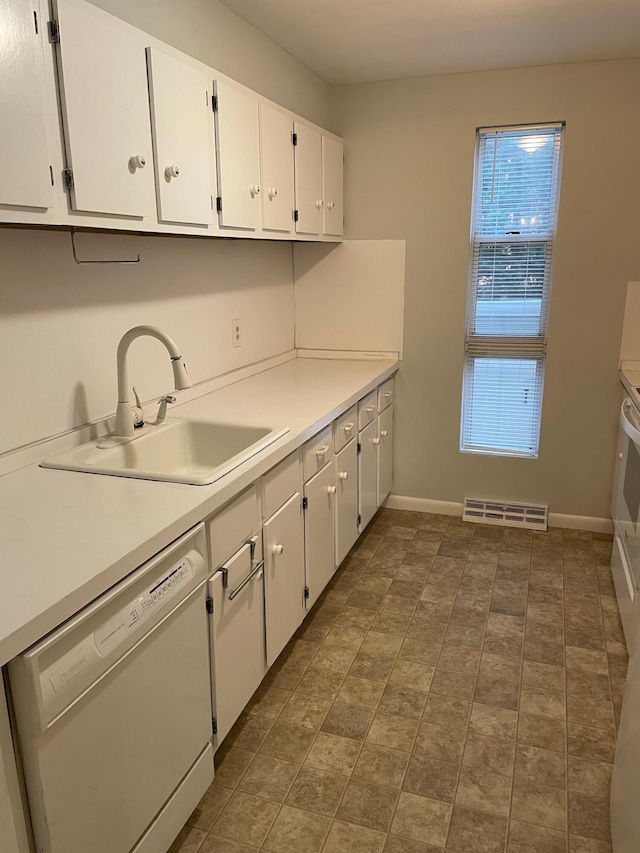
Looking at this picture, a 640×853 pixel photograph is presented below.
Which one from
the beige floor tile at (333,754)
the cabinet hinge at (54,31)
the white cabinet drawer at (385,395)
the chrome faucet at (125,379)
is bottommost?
the beige floor tile at (333,754)

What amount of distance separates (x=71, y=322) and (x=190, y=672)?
1.12 metres

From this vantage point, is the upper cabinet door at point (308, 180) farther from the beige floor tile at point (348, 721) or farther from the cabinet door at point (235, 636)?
the beige floor tile at point (348, 721)

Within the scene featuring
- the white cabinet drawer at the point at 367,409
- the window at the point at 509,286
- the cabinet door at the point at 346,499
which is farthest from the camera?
the window at the point at 509,286

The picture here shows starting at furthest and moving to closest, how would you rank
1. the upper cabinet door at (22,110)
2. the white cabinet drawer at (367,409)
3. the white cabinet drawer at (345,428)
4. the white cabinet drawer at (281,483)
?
the white cabinet drawer at (367,409), the white cabinet drawer at (345,428), the white cabinet drawer at (281,483), the upper cabinet door at (22,110)

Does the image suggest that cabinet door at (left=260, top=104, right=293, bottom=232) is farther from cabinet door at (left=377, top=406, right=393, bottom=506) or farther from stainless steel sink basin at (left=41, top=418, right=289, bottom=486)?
cabinet door at (left=377, top=406, right=393, bottom=506)

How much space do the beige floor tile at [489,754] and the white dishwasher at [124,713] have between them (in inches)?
32.6

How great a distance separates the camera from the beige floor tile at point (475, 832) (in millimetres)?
1748

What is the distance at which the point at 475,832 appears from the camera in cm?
180

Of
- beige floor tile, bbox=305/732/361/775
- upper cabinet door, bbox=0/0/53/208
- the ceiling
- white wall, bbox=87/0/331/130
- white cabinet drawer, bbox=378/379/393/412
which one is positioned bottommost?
beige floor tile, bbox=305/732/361/775

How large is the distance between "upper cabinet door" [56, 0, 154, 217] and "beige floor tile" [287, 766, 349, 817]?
1714mm

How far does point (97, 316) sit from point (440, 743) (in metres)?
1.79

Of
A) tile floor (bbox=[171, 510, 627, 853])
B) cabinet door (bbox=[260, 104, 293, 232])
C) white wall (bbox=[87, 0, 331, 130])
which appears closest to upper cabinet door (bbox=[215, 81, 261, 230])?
cabinet door (bbox=[260, 104, 293, 232])

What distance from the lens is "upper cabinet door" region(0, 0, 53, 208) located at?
1.38 m

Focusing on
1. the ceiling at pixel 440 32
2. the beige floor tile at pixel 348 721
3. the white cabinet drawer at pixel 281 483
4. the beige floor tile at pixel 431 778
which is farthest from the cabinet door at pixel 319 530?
the ceiling at pixel 440 32
